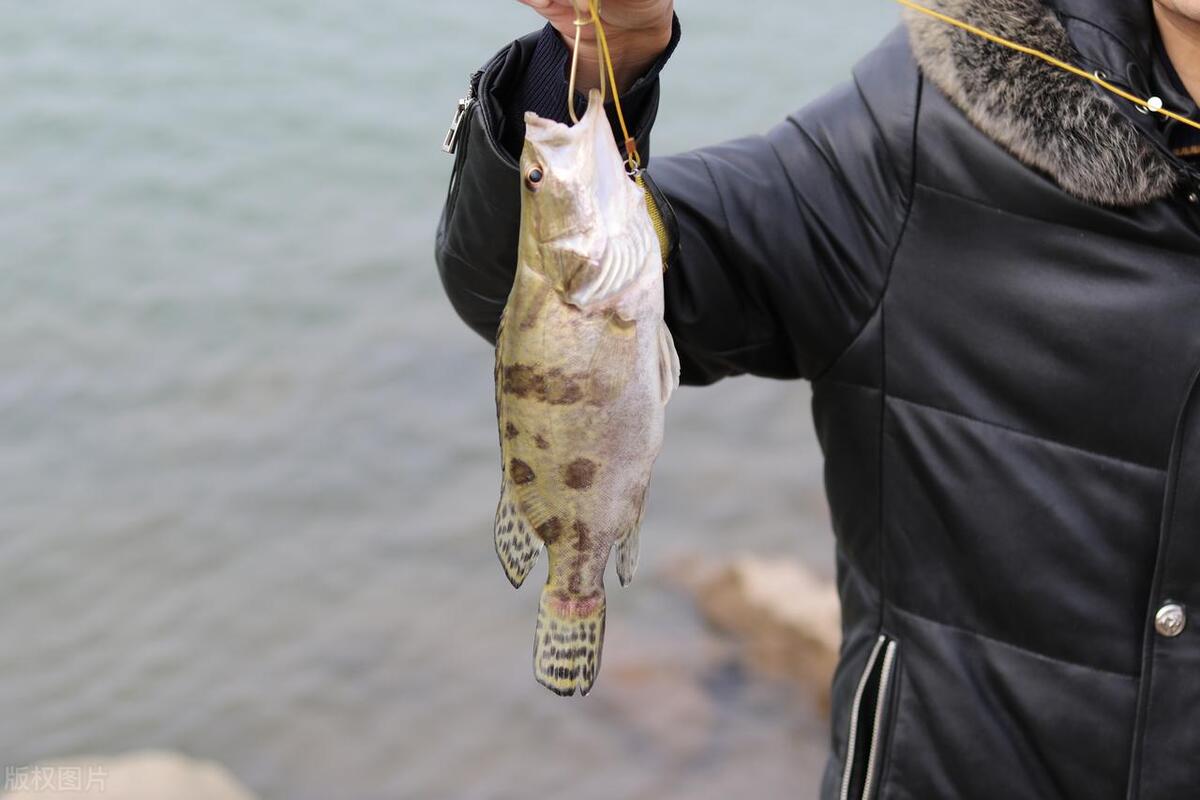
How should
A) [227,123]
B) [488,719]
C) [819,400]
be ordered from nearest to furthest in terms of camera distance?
[819,400], [488,719], [227,123]

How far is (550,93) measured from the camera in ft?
7.52

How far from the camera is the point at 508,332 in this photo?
211 cm

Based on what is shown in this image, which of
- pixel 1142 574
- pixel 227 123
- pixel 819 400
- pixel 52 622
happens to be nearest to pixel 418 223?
pixel 227 123

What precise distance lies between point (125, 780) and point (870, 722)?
3.31m

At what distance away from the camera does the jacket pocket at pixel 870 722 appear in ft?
9.28

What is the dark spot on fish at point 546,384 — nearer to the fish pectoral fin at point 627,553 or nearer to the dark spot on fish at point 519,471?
the dark spot on fish at point 519,471

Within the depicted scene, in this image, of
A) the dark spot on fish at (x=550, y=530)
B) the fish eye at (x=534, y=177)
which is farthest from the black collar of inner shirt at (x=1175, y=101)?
the dark spot on fish at (x=550, y=530)

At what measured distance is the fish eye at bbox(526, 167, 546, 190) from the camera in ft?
6.88

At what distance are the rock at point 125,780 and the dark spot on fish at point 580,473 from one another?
3.52 m

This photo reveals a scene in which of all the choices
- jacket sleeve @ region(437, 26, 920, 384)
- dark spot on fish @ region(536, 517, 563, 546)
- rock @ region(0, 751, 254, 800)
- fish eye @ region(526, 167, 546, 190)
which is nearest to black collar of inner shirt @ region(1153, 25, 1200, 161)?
jacket sleeve @ region(437, 26, 920, 384)

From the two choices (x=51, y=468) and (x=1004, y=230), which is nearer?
(x=1004, y=230)

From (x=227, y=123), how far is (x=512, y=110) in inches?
283

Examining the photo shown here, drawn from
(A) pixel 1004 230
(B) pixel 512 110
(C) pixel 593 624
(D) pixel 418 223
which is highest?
(B) pixel 512 110

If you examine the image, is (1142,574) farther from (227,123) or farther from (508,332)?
(227,123)
